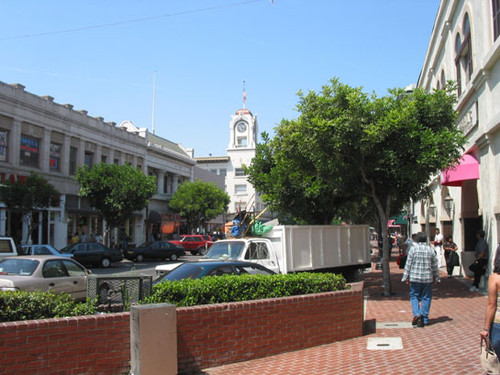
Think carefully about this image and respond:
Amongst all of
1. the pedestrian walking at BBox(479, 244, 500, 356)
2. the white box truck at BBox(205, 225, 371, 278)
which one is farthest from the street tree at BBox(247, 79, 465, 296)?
the pedestrian walking at BBox(479, 244, 500, 356)

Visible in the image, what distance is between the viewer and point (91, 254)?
2519 cm

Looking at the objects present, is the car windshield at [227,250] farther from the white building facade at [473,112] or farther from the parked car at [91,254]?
the parked car at [91,254]

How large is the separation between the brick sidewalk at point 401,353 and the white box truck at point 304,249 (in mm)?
3648

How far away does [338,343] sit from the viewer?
321 inches

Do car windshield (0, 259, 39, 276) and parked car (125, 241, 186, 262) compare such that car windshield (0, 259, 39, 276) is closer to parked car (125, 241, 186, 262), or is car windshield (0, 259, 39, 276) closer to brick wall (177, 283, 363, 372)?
brick wall (177, 283, 363, 372)

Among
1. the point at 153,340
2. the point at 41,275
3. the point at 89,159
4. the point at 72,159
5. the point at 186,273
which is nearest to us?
the point at 153,340

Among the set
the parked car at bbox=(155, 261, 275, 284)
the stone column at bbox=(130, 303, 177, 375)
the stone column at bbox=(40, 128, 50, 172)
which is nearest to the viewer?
the stone column at bbox=(130, 303, 177, 375)

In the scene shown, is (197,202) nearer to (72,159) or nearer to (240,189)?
(72,159)

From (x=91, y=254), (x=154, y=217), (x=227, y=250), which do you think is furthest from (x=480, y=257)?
(x=154, y=217)

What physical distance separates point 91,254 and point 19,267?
14.3 m

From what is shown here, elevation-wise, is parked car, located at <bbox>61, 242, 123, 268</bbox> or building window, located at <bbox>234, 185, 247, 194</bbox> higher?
building window, located at <bbox>234, 185, 247, 194</bbox>

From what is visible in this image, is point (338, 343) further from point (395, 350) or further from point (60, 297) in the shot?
point (60, 297)

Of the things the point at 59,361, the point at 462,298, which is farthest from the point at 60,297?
the point at 462,298

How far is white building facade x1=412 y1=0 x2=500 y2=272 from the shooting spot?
13617mm
